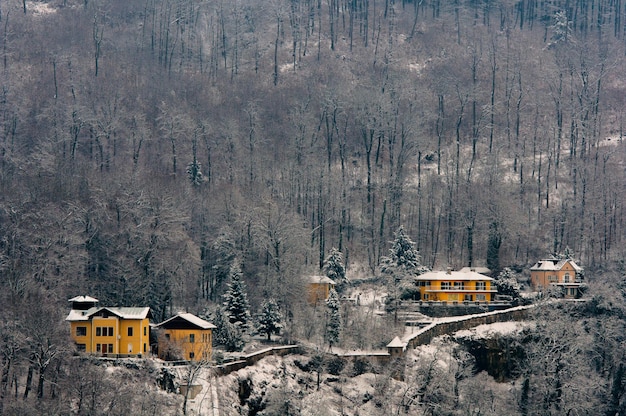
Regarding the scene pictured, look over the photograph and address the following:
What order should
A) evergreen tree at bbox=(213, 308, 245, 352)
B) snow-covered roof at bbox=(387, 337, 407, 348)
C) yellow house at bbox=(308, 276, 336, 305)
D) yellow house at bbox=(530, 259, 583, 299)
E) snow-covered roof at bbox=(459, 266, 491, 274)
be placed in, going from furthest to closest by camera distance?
snow-covered roof at bbox=(459, 266, 491, 274)
yellow house at bbox=(530, 259, 583, 299)
yellow house at bbox=(308, 276, 336, 305)
snow-covered roof at bbox=(387, 337, 407, 348)
evergreen tree at bbox=(213, 308, 245, 352)

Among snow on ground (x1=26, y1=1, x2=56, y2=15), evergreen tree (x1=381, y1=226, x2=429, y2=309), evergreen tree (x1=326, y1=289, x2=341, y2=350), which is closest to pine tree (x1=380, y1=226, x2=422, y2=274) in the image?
evergreen tree (x1=381, y1=226, x2=429, y2=309)

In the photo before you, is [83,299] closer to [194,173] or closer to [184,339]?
[184,339]

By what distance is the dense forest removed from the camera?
102062 millimetres

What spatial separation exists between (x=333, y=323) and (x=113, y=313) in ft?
60.9

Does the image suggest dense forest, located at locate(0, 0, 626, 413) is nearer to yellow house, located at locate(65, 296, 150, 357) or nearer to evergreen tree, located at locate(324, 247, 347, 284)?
yellow house, located at locate(65, 296, 150, 357)

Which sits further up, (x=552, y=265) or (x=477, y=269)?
(x=552, y=265)

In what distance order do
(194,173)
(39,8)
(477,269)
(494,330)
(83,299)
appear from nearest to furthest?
1. (83,299)
2. (494,330)
3. (477,269)
4. (194,173)
5. (39,8)

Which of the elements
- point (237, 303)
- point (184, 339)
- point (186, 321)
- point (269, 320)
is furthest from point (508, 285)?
point (184, 339)

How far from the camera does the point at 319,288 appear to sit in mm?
105625

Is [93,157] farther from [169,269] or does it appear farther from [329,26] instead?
[329,26]

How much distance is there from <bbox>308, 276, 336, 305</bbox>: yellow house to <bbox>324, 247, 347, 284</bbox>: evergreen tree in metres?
1.67

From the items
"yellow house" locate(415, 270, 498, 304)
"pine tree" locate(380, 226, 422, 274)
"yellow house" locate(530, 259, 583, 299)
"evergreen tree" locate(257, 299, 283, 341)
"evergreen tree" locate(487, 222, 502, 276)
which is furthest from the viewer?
"evergreen tree" locate(487, 222, 502, 276)

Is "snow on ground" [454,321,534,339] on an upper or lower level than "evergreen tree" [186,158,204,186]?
lower

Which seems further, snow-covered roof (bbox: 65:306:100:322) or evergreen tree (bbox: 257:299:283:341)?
evergreen tree (bbox: 257:299:283:341)
